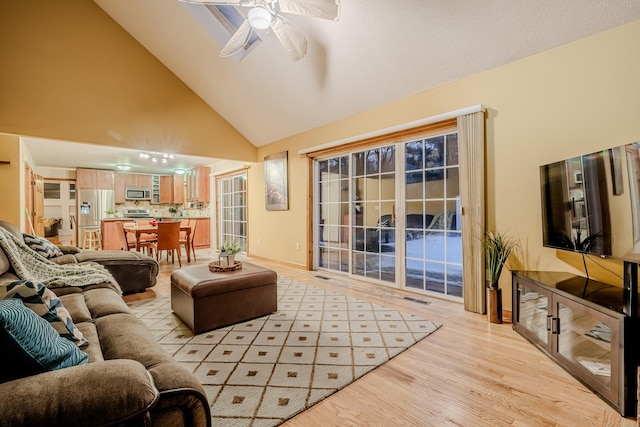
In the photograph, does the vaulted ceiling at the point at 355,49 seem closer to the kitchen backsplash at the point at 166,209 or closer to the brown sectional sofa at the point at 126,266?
the brown sectional sofa at the point at 126,266

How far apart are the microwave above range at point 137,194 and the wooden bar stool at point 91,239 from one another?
136 centimetres

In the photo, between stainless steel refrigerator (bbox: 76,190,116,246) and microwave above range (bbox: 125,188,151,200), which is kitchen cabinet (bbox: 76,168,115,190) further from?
microwave above range (bbox: 125,188,151,200)

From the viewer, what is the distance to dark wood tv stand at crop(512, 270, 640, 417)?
144 centimetres

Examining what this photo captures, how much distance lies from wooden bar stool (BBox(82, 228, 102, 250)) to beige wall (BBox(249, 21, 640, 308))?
8.02 metres

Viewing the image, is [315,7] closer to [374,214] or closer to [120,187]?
[374,214]

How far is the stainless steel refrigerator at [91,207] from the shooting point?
24.8ft

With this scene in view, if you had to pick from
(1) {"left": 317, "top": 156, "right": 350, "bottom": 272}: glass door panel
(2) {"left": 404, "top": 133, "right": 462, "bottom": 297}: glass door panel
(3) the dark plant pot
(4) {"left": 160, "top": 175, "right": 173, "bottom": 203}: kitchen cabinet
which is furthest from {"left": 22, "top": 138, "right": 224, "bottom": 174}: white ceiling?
(3) the dark plant pot

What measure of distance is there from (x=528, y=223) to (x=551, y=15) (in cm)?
168

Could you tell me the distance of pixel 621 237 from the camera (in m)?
1.69

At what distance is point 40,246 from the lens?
3004mm

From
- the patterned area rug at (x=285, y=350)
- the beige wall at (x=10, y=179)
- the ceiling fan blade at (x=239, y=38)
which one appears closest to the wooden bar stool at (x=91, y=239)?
the beige wall at (x=10, y=179)

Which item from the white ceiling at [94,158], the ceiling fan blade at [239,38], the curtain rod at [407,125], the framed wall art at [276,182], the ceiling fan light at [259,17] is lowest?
the framed wall art at [276,182]

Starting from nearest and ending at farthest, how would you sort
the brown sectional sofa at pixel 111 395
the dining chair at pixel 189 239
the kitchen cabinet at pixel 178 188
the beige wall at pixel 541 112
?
the brown sectional sofa at pixel 111 395, the beige wall at pixel 541 112, the dining chair at pixel 189 239, the kitchen cabinet at pixel 178 188

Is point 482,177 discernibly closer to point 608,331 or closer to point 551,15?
point 551,15
